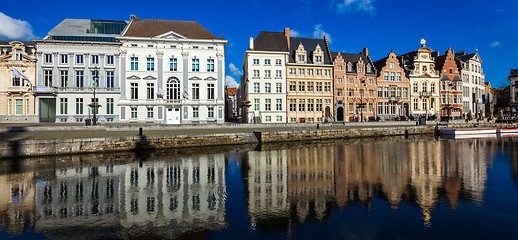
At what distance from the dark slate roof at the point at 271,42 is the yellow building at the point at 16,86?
3387 centimetres

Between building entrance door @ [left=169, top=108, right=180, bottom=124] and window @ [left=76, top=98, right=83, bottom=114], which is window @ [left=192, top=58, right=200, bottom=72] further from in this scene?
window @ [left=76, top=98, right=83, bottom=114]

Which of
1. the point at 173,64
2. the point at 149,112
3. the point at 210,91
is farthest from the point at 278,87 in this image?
the point at 149,112

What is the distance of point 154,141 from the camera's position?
20844mm

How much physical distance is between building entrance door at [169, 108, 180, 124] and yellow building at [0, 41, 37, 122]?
1836cm

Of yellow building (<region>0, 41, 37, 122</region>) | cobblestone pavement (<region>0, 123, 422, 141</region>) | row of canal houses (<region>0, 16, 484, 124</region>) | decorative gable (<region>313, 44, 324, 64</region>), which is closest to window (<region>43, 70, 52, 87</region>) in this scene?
row of canal houses (<region>0, 16, 484, 124</region>)

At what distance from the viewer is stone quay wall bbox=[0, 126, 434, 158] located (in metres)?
17.0

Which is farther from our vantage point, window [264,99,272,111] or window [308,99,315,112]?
window [308,99,315,112]

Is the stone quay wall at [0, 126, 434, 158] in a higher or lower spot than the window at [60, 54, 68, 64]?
lower

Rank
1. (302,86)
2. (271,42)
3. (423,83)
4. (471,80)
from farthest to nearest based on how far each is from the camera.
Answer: (471,80)
(423,83)
(302,86)
(271,42)

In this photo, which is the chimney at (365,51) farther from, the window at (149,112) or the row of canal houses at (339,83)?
the window at (149,112)

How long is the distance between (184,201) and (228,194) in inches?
63.0

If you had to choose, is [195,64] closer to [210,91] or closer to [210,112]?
[210,91]

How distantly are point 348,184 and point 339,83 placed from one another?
41.1 metres

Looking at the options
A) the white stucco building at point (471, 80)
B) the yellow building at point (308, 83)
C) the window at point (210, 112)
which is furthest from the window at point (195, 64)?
the white stucco building at point (471, 80)
